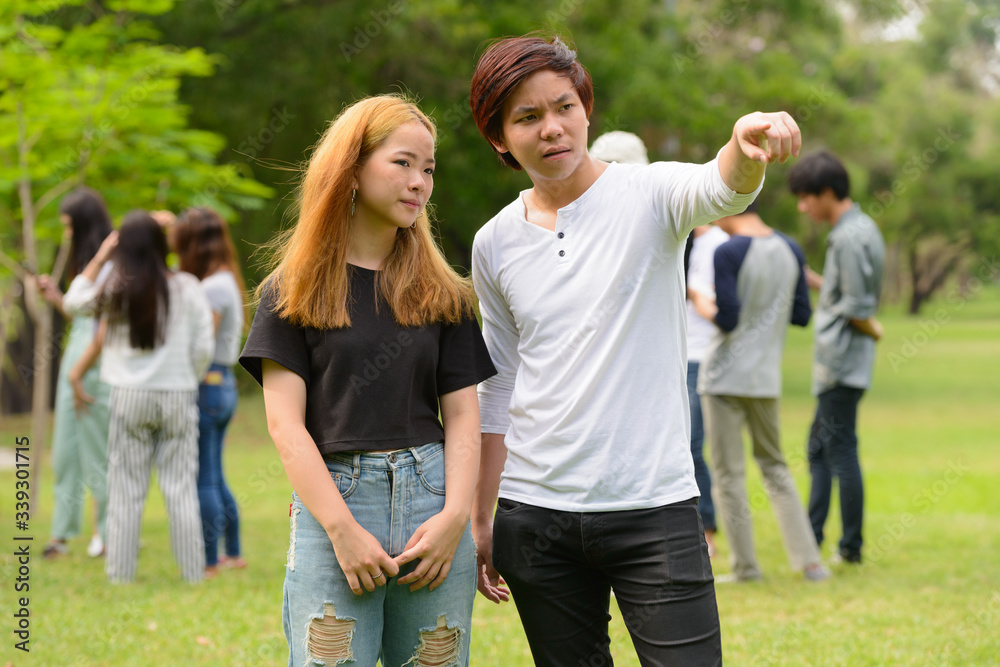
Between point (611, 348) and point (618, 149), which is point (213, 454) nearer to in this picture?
point (618, 149)

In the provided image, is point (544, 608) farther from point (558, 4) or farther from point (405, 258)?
point (558, 4)

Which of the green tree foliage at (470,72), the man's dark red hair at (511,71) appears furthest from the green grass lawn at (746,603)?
the green tree foliage at (470,72)

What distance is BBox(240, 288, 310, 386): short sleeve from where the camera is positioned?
7.22 ft

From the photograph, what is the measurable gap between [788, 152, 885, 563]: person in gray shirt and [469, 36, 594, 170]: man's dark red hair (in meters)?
3.63

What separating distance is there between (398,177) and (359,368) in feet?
1.54

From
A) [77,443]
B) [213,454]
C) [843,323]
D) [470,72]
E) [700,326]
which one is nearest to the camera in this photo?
[843,323]

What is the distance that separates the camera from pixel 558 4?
619 inches

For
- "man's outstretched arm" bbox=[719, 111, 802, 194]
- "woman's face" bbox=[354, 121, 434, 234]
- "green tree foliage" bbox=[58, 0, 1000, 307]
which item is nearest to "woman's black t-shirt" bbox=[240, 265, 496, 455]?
"woman's face" bbox=[354, 121, 434, 234]

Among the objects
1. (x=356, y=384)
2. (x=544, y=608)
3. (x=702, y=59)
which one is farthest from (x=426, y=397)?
(x=702, y=59)

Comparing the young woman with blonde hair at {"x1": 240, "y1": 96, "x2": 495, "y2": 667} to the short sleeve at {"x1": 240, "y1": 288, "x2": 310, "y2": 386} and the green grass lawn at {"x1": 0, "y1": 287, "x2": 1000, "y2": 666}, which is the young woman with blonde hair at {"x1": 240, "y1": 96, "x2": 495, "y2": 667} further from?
the green grass lawn at {"x1": 0, "y1": 287, "x2": 1000, "y2": 666}

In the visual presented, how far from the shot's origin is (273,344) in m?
2.21

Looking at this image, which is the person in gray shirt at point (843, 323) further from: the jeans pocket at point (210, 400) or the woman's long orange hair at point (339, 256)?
the woman's long orange hair at point (339, 256)

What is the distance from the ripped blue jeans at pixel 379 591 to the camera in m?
2.21

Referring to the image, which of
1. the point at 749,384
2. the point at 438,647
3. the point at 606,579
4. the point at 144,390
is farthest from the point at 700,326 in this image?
the point at 438,647
